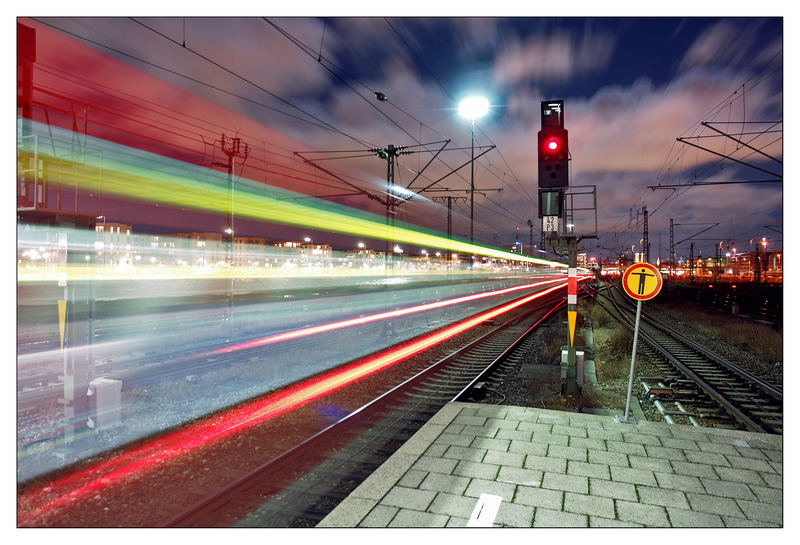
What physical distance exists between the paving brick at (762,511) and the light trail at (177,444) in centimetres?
571

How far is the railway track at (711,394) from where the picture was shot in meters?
6.28

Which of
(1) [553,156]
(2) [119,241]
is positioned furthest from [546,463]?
(2) [119,241]

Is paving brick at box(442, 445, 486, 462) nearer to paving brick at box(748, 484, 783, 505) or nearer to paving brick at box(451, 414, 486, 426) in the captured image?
paving brick at box(451, 414, 486, 426)

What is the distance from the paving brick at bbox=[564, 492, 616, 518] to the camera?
3.51m

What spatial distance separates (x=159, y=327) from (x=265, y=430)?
1213cm

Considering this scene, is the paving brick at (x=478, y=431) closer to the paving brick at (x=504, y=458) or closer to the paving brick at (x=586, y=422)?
the paving brick at (x=504, y=458)

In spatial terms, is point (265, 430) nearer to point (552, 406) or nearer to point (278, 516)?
point (278, 516)

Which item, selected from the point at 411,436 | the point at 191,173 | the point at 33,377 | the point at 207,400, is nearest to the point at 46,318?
the point at 191,173

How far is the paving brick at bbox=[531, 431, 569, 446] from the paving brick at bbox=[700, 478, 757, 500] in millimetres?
1367

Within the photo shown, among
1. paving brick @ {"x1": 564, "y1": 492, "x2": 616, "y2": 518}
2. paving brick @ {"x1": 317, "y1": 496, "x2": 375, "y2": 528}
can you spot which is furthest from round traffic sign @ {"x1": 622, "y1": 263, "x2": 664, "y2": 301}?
paving brick @ {"x1": 317, "y1": 496, "x2": 375, "y2": 528}

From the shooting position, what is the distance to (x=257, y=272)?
109 feet

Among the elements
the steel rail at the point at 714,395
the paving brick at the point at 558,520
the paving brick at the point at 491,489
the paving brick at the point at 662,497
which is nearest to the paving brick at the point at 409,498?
the paving brick at the point at 491,489

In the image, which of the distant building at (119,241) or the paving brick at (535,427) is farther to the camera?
the distant building at (119,241)

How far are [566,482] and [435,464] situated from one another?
1320mm
